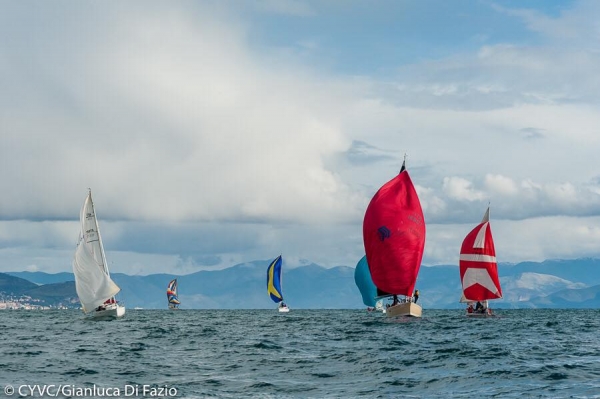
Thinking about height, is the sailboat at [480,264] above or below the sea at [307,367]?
above

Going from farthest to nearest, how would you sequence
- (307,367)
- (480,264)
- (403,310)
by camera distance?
1. (480,264)
2. (403,310)
3. (307,367)

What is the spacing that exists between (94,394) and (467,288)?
3033 inches

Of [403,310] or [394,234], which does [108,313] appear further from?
[394,234]

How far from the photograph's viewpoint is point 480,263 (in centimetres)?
10088

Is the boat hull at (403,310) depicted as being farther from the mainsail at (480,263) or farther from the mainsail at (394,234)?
the mainsail at (480,263)

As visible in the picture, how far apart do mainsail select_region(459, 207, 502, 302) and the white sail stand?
139 feet

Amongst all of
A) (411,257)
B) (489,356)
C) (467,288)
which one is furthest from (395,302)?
(489,356)

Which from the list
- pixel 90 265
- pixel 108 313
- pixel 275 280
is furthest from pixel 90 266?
pixel 275 280

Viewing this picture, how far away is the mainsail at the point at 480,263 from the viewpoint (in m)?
100

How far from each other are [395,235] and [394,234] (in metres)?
0.13

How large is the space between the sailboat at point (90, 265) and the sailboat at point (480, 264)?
4239cm

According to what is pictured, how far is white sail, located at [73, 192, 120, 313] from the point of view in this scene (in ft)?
317

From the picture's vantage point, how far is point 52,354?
4741 cm

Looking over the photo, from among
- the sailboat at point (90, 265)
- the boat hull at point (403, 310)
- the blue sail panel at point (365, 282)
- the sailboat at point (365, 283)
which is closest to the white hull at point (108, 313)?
the sailboat at point (90, 265)
